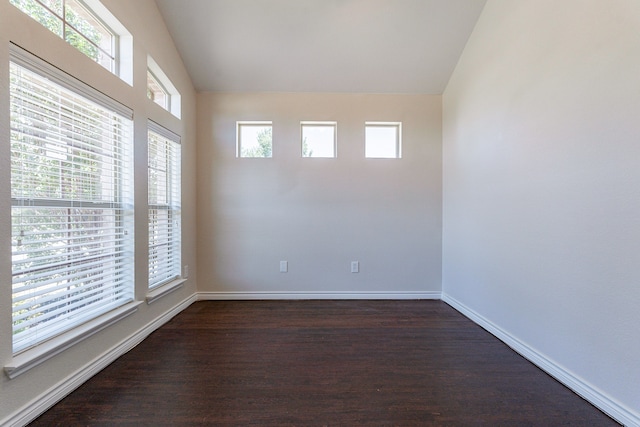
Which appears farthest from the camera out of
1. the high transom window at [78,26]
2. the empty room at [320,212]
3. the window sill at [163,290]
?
the window sill at [163,290]

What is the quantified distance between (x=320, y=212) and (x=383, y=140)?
1143mm

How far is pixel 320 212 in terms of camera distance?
2.99 meters

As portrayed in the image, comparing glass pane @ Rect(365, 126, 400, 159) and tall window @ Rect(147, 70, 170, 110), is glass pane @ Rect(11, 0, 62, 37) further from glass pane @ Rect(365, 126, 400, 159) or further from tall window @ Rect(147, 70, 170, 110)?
glass pane @ Rect(365, 126, 400, 159)

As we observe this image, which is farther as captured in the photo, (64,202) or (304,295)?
(304,295)

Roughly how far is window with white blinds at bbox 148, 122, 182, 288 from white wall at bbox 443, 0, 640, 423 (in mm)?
2894

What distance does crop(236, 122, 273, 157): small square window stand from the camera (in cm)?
299

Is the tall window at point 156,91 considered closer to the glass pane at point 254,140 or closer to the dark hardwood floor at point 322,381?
the glass pane at point 254,140

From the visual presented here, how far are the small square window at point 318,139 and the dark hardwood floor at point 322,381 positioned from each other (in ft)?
6.06

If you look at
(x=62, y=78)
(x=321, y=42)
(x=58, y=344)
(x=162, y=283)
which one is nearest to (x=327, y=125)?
(x=321, y=42)

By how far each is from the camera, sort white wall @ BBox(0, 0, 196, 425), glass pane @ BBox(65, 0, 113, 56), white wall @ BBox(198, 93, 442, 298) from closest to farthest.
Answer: white wall @ BBox(0, 0, 196, 425) → glass pane @ BBox(65, 0, 113, 56) → white wall @ BBox(198, 93, 442, 298)

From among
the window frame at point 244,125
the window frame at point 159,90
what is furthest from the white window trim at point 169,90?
the window frame at point 244,125

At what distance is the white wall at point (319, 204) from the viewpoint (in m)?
2.96

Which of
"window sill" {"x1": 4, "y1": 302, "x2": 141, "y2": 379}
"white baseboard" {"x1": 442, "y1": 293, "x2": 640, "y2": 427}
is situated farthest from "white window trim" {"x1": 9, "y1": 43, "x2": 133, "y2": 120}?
"white baseboard" {"x1": 442, "y1": 293, "x2": 640, "y2": 427}

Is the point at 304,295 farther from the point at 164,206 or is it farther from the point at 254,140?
the point at 254,140
